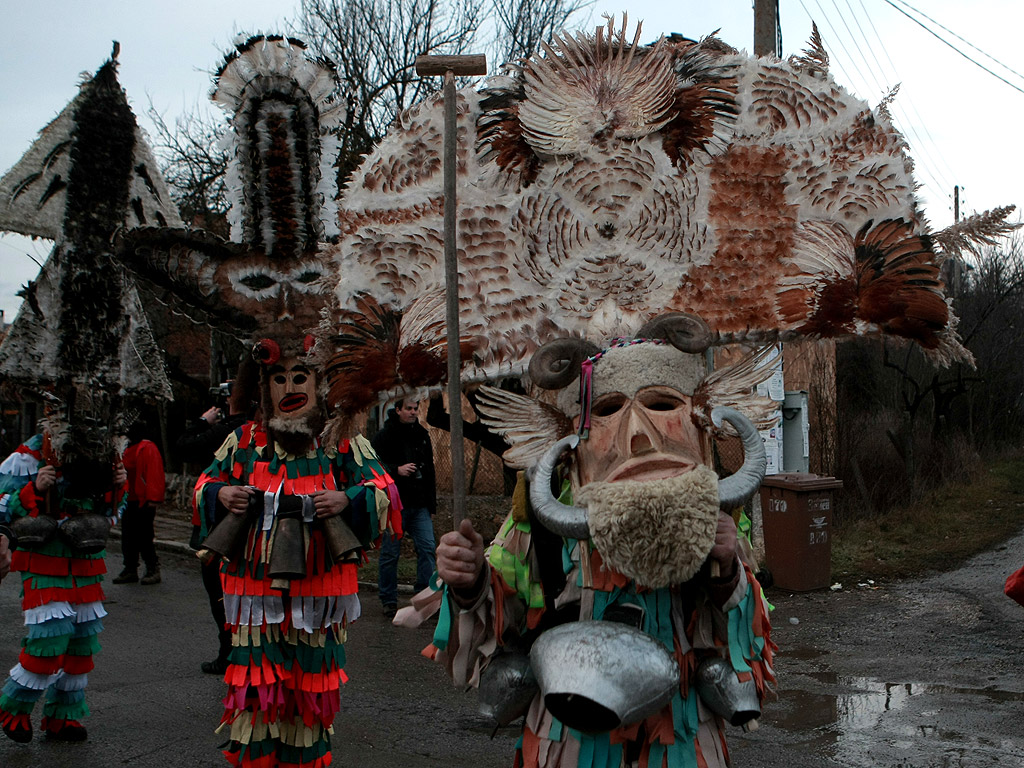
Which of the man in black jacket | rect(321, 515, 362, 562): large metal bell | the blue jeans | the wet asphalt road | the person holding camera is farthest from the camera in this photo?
the blue jeans

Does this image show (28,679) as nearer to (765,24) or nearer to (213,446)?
(213,446)

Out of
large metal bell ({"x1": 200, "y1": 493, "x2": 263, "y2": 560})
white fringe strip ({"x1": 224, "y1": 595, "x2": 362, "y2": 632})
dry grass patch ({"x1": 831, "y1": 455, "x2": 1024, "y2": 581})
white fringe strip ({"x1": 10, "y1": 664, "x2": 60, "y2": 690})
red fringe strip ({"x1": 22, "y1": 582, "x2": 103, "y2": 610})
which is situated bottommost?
dry grass patch ({"x1": 831, "y1": 455, "x2": 1024, "y2": 581})

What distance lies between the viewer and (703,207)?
227 cm

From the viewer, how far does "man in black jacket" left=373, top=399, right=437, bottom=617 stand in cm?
681

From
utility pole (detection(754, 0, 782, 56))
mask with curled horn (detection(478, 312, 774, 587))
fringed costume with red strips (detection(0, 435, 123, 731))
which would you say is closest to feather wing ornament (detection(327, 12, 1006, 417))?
Result: mask with curled horn (detection(478, 312, 774, 587))

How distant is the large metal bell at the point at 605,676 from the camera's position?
6.25 ft

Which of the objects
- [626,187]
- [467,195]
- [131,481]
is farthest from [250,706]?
[131,481]

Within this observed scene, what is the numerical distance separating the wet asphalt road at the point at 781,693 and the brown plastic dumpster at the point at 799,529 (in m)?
0.19

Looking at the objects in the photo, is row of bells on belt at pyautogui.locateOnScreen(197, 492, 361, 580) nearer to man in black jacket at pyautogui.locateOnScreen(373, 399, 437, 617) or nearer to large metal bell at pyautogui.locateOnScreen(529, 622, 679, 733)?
large metal bell at pyautogui.locateOnScreen(529, 622, 679, 733)

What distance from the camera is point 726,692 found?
7.02 feet

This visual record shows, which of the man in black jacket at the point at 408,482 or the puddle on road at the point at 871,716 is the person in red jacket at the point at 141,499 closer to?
the man in black jacket at the point at 408,482

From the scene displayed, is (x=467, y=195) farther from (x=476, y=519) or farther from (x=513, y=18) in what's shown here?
(x=513, y=18)

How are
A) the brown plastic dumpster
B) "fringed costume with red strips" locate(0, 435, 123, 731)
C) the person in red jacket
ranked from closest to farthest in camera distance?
"fringed costume with red strips" locate(0, 435, 123, 731), the brown plastic dumpster, the person in red jacket

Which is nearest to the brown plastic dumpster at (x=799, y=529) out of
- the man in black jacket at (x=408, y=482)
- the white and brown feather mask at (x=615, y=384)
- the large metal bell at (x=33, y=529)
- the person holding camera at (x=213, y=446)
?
the man in black jacket at (x=408, y=482)
